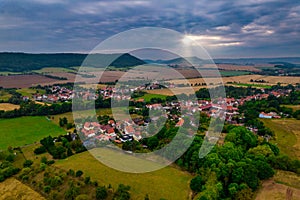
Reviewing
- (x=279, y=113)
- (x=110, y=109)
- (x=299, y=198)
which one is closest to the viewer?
(x=299, y=198)

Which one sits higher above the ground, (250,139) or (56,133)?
(250,139)

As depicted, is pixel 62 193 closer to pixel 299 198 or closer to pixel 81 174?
pixel 81 174

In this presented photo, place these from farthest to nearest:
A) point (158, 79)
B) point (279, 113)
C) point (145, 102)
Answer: point (158, 79)
point (145, 102)
point (279, 113)

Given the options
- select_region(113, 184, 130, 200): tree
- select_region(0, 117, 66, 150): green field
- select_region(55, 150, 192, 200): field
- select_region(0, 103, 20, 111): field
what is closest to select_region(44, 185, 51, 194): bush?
select_region(55, 150, 192, 200): field

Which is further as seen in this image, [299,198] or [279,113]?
[279,113]

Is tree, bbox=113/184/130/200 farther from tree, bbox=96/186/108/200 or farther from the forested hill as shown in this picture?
the forested hill

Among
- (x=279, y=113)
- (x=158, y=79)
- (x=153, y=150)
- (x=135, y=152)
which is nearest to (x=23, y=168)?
(x=135, y=152)

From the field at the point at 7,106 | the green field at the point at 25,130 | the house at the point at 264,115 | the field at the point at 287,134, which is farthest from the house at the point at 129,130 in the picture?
the field at the point at 7,106
